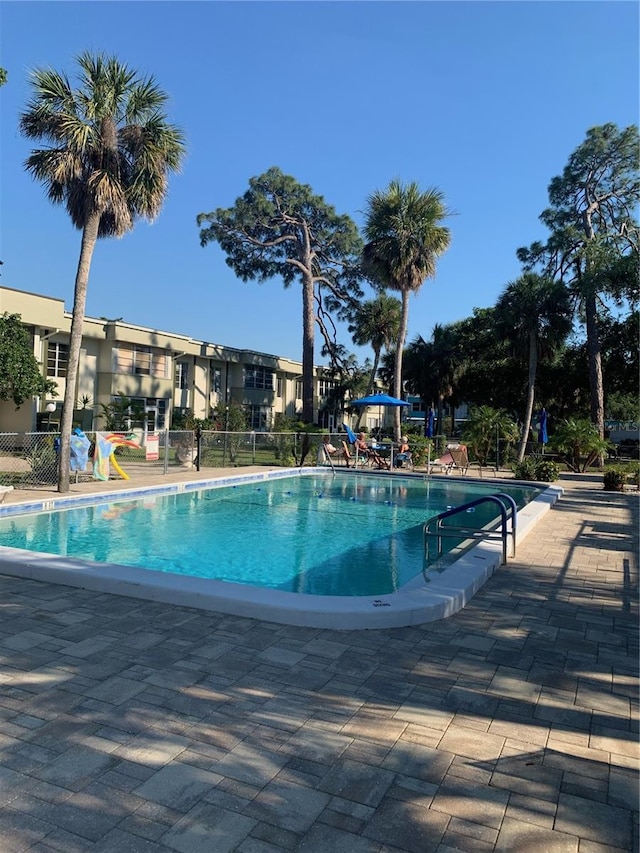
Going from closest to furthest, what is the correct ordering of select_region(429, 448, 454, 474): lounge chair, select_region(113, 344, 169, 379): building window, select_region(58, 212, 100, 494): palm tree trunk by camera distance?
select_region(58, 212, 100, 494): palm tree trunk, select_region(429, 448, 454, 474): lounge chair, select_region(113, 344, 169, 379): building window

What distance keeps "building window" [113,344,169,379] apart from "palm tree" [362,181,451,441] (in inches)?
531

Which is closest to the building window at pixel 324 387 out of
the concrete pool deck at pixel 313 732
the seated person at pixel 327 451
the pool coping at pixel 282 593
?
the seated person at pixel 327 451

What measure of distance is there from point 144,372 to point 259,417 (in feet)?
35.9

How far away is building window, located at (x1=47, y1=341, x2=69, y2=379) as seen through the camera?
26922 mm

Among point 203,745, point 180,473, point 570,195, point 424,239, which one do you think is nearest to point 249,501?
point 180,473

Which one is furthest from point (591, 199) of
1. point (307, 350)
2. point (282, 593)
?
point (282, 593)

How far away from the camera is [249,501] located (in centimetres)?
1428

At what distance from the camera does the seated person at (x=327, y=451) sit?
20.6 metres

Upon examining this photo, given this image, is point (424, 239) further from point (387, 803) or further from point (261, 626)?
point (387, 803)

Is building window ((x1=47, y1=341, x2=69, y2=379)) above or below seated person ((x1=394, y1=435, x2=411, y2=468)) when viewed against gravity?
above

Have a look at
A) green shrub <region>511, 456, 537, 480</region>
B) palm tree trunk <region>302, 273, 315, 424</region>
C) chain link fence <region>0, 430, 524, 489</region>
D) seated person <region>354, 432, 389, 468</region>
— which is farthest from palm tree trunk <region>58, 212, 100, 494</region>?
palm tree trunk <region>302, 273, 315, 424</region>

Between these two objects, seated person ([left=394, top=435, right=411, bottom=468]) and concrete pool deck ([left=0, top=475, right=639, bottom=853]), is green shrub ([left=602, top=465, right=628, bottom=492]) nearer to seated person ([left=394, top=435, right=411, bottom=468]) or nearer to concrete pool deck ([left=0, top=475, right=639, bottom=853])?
seated person ([left=394, top=435, right=411, bottom=468])

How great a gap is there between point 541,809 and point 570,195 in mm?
35588

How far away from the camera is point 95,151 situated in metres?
13.2
